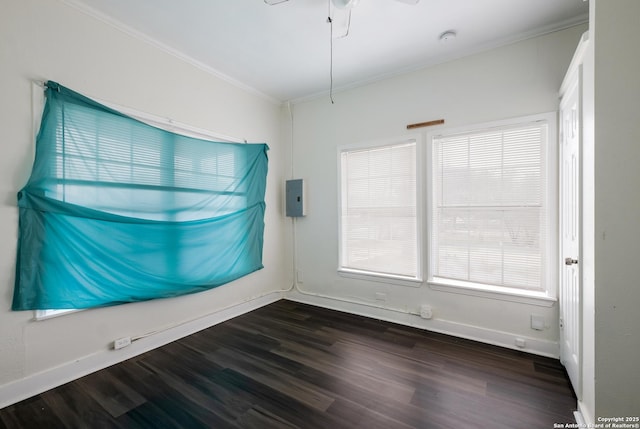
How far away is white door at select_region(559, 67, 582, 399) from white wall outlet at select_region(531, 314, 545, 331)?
0.46 ft

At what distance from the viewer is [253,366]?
2230mm

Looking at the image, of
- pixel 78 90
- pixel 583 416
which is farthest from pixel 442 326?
pixel 78 90

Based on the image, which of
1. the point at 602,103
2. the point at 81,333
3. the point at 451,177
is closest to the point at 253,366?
the point at 81,333

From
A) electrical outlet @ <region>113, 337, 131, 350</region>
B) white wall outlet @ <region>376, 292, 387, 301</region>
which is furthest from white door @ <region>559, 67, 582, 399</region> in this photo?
electrical outlet @ <region>113, 337, 131, 350</region>

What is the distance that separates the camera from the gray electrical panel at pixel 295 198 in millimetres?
3734

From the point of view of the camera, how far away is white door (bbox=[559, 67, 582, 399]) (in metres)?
1.63

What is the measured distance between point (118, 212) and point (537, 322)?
12.4ft

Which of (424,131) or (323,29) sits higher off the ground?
(323,29)

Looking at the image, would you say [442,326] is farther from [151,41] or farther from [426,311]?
[151,41]

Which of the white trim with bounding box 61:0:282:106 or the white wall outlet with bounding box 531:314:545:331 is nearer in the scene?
the white trim with bounding box 61:0:282:106

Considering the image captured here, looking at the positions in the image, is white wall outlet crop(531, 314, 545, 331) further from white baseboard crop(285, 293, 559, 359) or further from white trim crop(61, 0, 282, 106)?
white trim crop(61, 0, 282, 106)

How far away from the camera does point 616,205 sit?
4.14ft

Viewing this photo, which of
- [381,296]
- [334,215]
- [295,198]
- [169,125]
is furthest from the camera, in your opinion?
[295,198]

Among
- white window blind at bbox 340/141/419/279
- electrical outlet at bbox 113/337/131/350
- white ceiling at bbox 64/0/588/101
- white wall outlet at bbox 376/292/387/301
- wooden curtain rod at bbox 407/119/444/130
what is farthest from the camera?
white wall outlet at bbox 376/292/387/301
